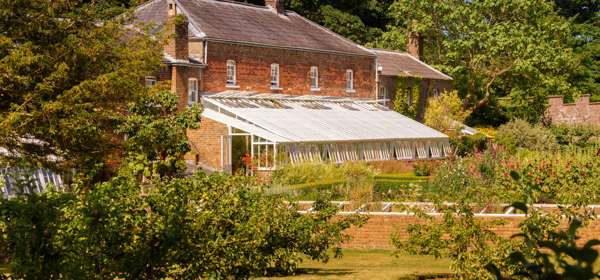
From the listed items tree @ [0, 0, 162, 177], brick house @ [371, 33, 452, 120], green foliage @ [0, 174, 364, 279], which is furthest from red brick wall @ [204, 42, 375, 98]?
green foliage @ [0, 174, 364, 279]

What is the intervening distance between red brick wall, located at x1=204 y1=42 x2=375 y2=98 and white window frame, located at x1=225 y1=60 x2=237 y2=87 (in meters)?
0.16

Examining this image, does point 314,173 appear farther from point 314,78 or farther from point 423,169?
point 314,78

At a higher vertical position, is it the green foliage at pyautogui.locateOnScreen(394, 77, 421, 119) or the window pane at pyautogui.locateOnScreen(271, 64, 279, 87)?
the window pane at pyautogui.locateOnScreen(271, 64, 279, 87)

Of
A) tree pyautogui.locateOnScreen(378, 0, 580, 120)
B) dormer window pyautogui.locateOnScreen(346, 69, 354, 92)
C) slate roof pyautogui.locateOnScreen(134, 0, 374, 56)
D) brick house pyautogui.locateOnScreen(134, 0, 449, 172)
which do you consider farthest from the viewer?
tree pyautogui.locateOnScreen(378, 0, 580, 120)

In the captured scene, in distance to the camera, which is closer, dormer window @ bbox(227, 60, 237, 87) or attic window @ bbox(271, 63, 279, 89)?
dormer window @ bbox(227, 60, 237, 87)

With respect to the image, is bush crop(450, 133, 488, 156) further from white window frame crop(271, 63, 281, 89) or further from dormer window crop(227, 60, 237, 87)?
dormer window crop(227, 60, 237, 87)

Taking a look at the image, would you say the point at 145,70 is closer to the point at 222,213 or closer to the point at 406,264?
the point at 406,264

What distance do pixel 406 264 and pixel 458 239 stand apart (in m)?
4.59

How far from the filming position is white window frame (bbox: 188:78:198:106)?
3844cm

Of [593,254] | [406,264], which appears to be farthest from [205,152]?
[593,254]

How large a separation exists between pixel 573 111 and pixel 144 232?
141 feet

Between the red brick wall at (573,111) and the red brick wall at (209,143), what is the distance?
2091cm

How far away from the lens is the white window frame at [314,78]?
46.0 m

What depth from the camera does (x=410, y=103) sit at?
5162 cm
